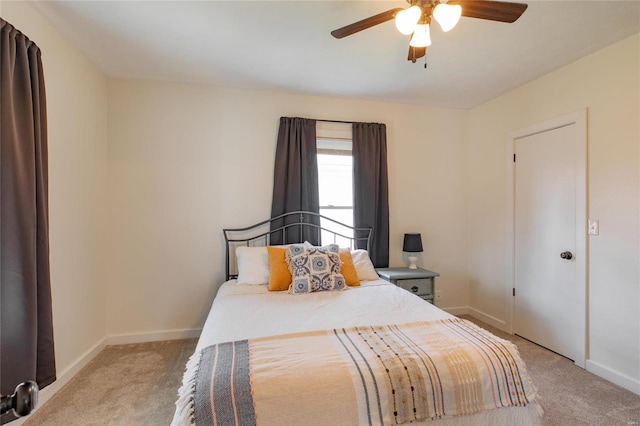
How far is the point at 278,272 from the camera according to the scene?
2.52m

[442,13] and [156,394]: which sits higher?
[442,13]

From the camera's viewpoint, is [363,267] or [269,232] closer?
[363,267]

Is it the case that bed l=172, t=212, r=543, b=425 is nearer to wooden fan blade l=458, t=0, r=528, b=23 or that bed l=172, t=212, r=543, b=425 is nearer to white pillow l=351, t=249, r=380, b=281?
white pillow l=351, t=249, r=380, b=281

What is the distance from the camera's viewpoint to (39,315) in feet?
5.83

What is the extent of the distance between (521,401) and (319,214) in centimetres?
228

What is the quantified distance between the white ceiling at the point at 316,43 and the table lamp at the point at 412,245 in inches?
63.8

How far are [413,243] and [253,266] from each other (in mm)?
1794

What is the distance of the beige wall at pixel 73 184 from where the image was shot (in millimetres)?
2104

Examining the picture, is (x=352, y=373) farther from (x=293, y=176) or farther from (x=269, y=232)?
(x=293, y=176)

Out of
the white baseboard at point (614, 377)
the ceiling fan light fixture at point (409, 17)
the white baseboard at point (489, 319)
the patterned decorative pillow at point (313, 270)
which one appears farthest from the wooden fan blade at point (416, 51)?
the white baseboard at point (489, 319)

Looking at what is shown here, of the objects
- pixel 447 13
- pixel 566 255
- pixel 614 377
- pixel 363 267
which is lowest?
pixel 614 377

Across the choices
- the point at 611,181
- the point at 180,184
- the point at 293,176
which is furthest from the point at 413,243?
the point at 180,184

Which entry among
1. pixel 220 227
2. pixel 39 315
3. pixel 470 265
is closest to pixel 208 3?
pixel 220 227

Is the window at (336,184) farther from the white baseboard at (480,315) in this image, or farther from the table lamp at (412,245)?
the white baseboard at (480,315)
